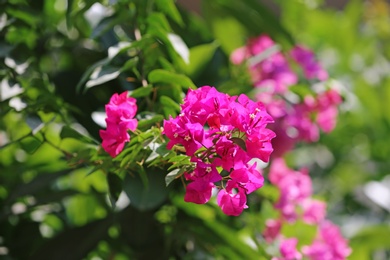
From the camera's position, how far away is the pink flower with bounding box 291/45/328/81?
3.63 ft

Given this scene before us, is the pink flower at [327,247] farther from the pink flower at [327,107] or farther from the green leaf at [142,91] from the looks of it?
the green leaf at [142,91]

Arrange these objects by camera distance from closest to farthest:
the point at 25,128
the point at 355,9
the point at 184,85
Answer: the point at 184,85, the point at 25,128, the point at 355,9

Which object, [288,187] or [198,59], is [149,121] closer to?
[198,59]

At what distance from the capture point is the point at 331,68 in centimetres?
156

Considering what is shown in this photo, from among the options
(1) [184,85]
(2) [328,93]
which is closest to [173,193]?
(1) [184,85]

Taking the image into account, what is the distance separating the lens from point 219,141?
21.1 inches

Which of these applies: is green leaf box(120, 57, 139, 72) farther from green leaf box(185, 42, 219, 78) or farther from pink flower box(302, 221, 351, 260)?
pink flower box(302, 221, 351, 260)

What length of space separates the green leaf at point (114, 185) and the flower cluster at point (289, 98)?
401 mm

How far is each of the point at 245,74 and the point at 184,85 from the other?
33cm

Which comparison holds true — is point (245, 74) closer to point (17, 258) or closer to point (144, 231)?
point (144, 231)

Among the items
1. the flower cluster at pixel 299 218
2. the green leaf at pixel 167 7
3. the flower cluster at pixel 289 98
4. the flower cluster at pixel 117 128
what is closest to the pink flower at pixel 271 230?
the flower cluster at pixel 299 218

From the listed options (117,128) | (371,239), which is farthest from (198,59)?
(371,239)

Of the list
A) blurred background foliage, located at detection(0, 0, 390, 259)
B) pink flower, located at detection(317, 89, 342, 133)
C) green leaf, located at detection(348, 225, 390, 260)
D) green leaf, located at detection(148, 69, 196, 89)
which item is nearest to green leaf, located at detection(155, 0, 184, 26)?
blurred background foliage, located at detection(0, 0, 390, 259)

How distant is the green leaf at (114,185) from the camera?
684mm
